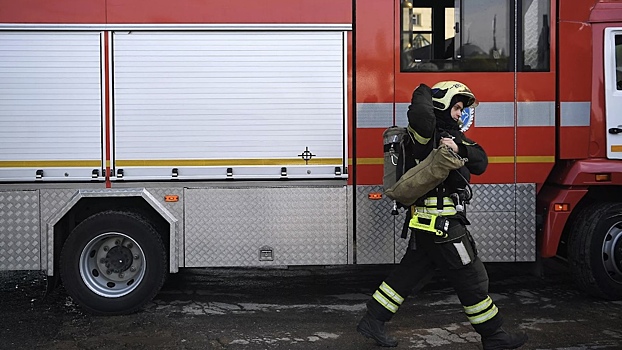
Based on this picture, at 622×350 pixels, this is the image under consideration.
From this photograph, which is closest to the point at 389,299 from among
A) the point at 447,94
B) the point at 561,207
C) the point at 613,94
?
the point at 447,94

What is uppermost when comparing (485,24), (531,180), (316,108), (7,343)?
(485,24)

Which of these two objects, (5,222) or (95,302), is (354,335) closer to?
(95,302)

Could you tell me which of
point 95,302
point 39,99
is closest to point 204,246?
point 95,302

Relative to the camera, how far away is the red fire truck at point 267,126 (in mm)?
6152

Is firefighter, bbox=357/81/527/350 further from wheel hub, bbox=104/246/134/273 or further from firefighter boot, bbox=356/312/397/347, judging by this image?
wheel hub, bbox=104/246/134/273

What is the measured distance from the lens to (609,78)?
640 cm

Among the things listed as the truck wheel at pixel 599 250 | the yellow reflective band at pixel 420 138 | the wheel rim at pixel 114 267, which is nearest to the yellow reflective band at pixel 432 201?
the yellow reflective band at pixel 420 138

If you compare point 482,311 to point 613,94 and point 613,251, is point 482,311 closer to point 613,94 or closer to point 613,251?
point 613,251

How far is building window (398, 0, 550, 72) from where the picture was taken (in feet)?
20.6

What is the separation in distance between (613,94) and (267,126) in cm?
334

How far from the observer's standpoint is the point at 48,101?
20.2 feet

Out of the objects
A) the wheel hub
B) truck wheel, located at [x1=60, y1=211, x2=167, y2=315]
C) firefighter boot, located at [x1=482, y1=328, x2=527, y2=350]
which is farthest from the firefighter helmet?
the wheel hub

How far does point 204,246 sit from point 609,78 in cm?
420

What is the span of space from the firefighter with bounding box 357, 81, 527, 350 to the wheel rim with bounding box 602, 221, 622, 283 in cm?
189
